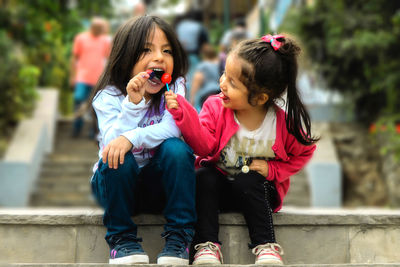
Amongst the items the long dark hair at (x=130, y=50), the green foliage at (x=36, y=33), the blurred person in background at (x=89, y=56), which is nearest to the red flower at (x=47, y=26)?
the green foliage at (x=36, y=33)

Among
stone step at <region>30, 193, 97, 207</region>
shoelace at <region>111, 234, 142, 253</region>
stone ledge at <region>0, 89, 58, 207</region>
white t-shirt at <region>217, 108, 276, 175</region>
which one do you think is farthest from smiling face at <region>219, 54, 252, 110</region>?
stone ledge at <region>0, 89, 58, 207</region>

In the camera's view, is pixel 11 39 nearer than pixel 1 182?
No

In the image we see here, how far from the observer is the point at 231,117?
308 centimetres

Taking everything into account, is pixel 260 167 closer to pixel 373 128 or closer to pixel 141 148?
pixel 141 148

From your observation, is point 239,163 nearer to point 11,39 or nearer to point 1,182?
point 1,182

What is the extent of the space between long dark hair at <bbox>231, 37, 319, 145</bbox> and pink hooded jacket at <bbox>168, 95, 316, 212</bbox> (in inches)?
2.4

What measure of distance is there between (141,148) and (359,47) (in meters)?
4.66

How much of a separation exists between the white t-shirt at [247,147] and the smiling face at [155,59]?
46cm

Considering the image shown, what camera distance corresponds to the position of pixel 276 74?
9.73ft

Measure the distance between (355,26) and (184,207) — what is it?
5.29 metres

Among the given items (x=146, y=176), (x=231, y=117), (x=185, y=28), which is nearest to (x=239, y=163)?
(x=231, y=117)

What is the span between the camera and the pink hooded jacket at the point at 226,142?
119 inches

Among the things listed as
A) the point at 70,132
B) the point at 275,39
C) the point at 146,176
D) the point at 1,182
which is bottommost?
the point at 146,176

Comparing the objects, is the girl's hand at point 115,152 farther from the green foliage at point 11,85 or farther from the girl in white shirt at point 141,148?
the green foliage at point 11,85
